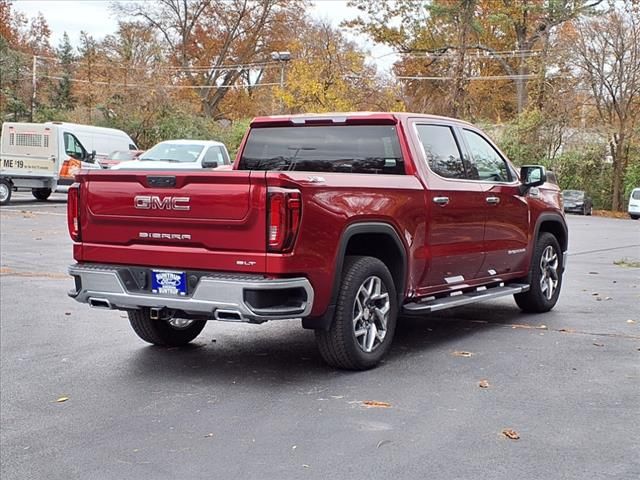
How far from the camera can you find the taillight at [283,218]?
563cm

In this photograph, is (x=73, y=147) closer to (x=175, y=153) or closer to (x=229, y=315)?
(x=175, y=153)

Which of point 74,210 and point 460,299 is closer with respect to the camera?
point 74,210

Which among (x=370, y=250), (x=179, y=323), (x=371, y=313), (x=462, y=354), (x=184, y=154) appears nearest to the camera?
(x=371, y=313)

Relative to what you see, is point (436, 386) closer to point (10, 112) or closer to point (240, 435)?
point (240, 435)

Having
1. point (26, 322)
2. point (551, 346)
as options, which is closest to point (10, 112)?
point (26, 322)

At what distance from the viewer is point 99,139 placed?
1147 inches

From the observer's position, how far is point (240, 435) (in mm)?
4988

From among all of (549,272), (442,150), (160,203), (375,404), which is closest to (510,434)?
(375,404)

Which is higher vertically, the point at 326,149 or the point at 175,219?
the point at 326,149

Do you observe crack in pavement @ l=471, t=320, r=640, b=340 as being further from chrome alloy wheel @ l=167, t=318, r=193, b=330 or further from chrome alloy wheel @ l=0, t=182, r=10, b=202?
chrome alloy wheel @ l=0, t=182, r=10, b=202

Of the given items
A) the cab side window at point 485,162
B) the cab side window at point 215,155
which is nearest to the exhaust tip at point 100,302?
the cab side window at point 485,162

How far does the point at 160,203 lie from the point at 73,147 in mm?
21880

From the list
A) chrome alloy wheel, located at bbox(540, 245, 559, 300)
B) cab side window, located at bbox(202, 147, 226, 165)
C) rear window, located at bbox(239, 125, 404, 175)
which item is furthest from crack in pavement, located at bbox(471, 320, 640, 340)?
cab side window, located at bbox(202, 147, 226, 165)

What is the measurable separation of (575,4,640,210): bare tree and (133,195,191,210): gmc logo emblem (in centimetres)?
4016
